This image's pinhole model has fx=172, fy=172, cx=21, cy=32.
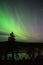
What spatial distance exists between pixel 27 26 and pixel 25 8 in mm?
208

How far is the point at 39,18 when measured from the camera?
1.98 meters

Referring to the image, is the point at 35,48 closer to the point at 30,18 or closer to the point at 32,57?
the point at 32,57

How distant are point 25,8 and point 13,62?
0.62 metres

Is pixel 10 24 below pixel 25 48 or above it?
above

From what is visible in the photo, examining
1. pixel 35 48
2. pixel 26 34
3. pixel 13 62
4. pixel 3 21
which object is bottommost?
pixel 13 62

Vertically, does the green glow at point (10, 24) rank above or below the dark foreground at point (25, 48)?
above

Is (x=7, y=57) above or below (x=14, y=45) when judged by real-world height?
below

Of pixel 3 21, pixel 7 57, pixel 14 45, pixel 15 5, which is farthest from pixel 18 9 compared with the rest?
pixel 7 57

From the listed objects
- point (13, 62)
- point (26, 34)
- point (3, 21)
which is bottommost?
point (13, 62)

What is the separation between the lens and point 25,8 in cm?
197

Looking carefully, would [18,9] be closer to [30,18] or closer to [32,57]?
[30,18]

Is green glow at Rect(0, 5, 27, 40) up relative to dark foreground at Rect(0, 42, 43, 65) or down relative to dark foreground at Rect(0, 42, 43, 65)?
up

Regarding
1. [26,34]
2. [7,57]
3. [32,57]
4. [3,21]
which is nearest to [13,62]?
[7,57]

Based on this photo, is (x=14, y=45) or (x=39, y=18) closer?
(x=14, y=45)
